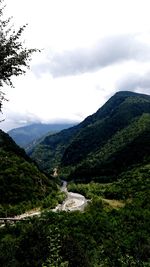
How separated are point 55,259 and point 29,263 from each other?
17622mm

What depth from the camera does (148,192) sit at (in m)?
163

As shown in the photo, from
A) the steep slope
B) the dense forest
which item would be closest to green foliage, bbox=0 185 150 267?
the dense forest

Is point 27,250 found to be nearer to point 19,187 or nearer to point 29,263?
point 29,263

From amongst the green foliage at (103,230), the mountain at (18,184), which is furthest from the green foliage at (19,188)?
the green foliage at (103,230)

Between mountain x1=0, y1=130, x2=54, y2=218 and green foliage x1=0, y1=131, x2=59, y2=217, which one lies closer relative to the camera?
green foliage x1=0, y1=131, x2=59, y2=217

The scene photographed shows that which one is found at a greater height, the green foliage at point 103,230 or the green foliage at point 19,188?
the green foliage at point 19,188

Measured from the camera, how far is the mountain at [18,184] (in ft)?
455

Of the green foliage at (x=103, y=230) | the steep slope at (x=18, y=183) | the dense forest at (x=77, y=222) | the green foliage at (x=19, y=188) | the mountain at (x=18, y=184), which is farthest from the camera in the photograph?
the steep slope at (x=18, y=183)

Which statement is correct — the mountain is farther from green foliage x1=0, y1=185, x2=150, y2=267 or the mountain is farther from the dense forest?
green foliage x1=0, y1=185, x2=150, y2=267

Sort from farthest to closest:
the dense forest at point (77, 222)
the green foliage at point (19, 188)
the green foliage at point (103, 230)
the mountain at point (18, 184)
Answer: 1. the mountain at point (18, 184)
2. the green foliage at point (19, 188)
3. the green foliage at point (103, 230)
4. the dense forest at point (77, 222)

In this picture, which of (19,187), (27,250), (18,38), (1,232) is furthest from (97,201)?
(18,38)

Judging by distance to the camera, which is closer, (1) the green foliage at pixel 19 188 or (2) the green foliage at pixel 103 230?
(2) the green foliage at pixel 103 230

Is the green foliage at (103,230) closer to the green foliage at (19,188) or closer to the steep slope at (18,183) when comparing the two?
the green foliage at (19,188)

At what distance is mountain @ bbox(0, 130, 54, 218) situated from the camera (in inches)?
5458
